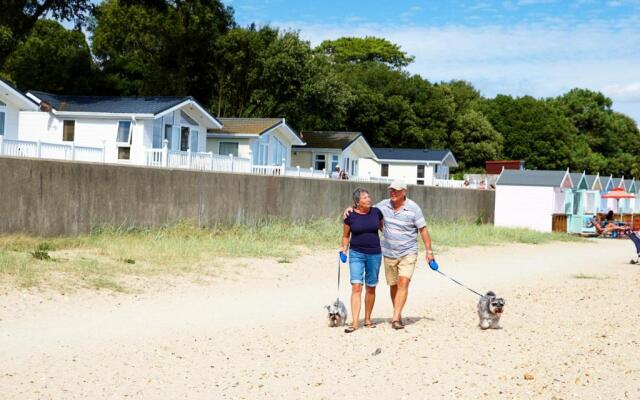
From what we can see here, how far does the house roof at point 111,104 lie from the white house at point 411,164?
2767 cm

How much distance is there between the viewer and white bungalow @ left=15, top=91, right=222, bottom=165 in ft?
112

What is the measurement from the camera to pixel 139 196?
63.4ft

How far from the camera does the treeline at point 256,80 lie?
169 ft

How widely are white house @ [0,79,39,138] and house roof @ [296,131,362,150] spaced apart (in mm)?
26366

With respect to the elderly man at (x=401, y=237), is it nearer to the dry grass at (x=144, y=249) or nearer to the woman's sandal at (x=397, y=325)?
the woman's sandal at (x=397, y=325)

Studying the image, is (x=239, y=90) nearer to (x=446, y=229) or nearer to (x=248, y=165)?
(x=248, y=165)

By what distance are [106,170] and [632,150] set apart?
88.2 metres

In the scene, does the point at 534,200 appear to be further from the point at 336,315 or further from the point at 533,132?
the point at 533,132

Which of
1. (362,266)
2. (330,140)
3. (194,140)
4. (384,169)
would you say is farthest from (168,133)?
(384,169)

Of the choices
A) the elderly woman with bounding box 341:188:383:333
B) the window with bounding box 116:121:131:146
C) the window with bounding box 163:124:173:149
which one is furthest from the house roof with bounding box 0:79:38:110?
the elderly woman with bounding box 341:188:383:333

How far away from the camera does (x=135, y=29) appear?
6134 cm

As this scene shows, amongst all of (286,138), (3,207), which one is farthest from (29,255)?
(286,138)

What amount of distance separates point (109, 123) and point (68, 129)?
1.99 metres

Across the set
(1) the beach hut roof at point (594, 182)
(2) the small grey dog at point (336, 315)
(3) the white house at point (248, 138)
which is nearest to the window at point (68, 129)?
(3) the white house at point (248, 138)
